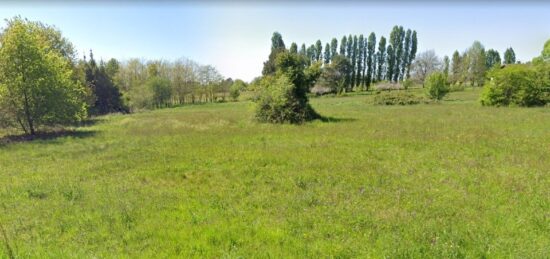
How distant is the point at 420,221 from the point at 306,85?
16692 millimetres

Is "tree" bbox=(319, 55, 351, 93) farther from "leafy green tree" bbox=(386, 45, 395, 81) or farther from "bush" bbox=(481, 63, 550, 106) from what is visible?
"bush" bbox=(481, 63, 550, 106)

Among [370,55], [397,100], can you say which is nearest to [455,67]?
[370,55]

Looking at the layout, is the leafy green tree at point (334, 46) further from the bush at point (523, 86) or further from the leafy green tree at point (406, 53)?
the bush at point (523, 86)

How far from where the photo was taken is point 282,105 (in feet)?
66.9

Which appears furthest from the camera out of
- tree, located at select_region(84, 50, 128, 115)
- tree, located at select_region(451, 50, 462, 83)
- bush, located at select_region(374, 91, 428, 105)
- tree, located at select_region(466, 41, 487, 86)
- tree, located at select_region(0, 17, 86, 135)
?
tree, located at select_region(451, 50, 462, 83)

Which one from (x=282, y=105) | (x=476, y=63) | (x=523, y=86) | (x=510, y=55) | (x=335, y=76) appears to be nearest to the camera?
(x=282, y=105)

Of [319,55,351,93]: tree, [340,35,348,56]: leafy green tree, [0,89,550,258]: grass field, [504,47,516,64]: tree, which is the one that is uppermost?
[340,35,348,56]: leafy green tree

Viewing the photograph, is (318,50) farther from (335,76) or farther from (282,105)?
(282,105)

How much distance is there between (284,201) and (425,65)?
294ft

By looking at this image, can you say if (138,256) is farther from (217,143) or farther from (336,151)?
(217,143)

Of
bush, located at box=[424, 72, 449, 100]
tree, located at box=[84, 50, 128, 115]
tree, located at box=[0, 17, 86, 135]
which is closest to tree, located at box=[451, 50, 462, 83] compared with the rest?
bush, located at box=[424, 72, 449, 100]

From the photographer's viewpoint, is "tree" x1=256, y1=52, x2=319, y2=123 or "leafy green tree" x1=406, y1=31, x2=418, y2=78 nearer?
"tree" x1=256, y1=52, x2=319, y2=123

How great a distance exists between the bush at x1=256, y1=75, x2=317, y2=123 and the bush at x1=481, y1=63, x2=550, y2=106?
2278 centimetres

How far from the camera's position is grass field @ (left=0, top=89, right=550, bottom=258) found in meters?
4.54
